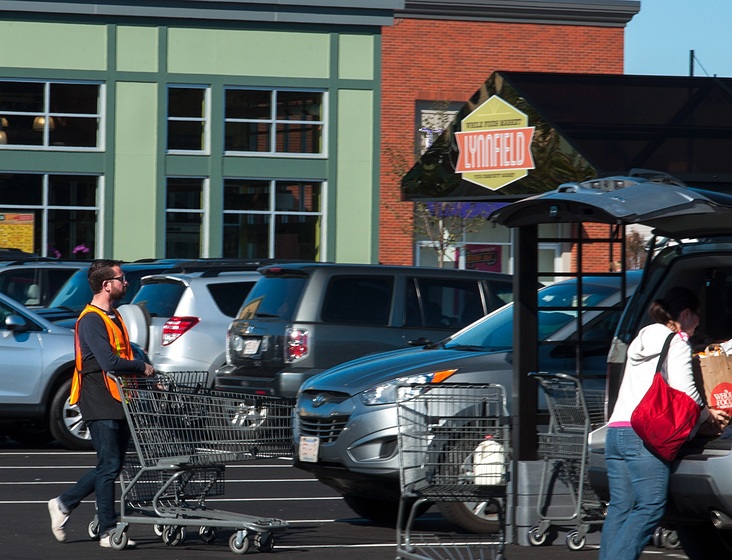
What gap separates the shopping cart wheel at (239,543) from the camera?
8359mm

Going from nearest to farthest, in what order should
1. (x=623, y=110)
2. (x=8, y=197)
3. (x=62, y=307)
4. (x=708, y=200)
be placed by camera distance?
(x=708, y=200) → (x=623, y=110) → (x=62, y=307) → (x=8, y=197)

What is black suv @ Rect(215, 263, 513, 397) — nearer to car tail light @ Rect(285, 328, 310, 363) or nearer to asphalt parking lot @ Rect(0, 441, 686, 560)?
car tail light @ Rect(285, 328, 310, 363)

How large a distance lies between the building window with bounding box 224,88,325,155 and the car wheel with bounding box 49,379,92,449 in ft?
56.2

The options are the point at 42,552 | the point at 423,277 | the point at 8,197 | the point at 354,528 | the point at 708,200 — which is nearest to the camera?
the point at 708,200

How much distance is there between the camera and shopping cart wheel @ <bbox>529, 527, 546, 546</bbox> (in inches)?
335

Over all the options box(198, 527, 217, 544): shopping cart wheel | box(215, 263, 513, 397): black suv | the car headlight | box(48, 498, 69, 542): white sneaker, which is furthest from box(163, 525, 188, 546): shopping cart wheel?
box(215, 263, 513, 397): black suv

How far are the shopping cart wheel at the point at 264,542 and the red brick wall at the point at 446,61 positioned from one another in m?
24.2

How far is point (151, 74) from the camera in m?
30.4

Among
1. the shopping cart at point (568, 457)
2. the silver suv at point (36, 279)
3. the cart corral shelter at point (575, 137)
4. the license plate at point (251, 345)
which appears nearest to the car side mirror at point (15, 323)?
the license plate at point (251, 345)

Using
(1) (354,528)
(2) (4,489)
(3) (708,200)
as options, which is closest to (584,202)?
(3) (708,200)

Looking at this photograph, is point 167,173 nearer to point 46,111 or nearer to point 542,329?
point 46,111

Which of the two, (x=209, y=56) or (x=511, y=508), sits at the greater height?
(x=209, y=56)

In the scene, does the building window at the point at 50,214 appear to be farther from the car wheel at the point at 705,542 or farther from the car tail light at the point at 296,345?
the car wheel at the point at 705,542

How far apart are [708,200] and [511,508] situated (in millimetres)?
2672
